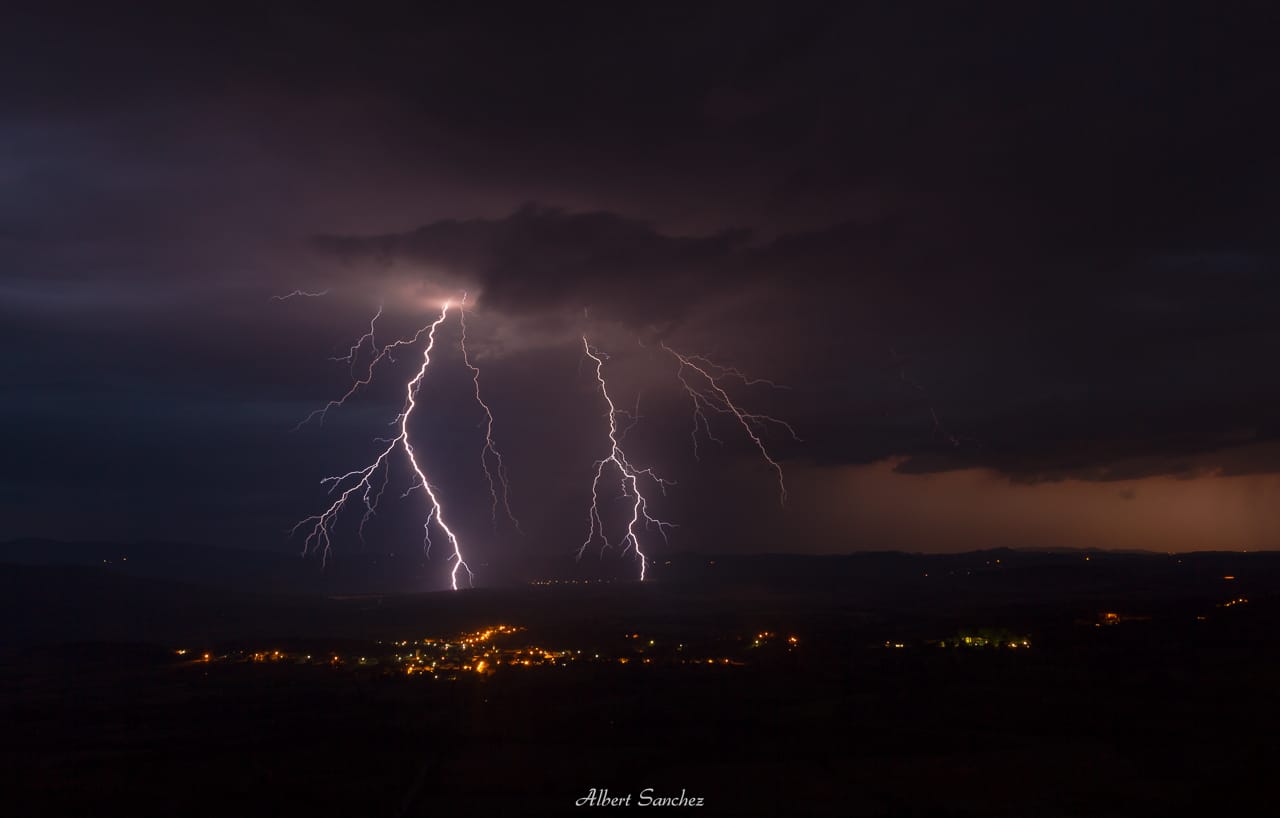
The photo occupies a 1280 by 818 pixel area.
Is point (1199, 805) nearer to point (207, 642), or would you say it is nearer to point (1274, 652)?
point (1274, 652)

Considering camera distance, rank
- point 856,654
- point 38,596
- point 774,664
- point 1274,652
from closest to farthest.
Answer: point 1274,652 → point 774,664 → point 856,654 → point 38,596

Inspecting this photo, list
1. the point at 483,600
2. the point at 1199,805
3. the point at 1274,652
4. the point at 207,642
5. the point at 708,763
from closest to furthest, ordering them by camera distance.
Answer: the point at 1199,805
the point at 708,763
the point at 1274,652
the point at 207,642
the point at 483,600

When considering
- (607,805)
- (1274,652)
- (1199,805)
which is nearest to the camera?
(1199,805)

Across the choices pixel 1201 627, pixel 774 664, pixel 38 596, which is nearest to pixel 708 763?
pixel 774 664

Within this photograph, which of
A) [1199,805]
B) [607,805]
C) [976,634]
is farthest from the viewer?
[976,634]

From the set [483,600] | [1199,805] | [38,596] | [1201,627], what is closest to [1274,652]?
[1201,627]

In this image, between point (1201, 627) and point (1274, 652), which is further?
point (1201, 627)

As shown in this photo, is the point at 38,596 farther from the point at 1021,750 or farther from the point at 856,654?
the point at 1021,750
